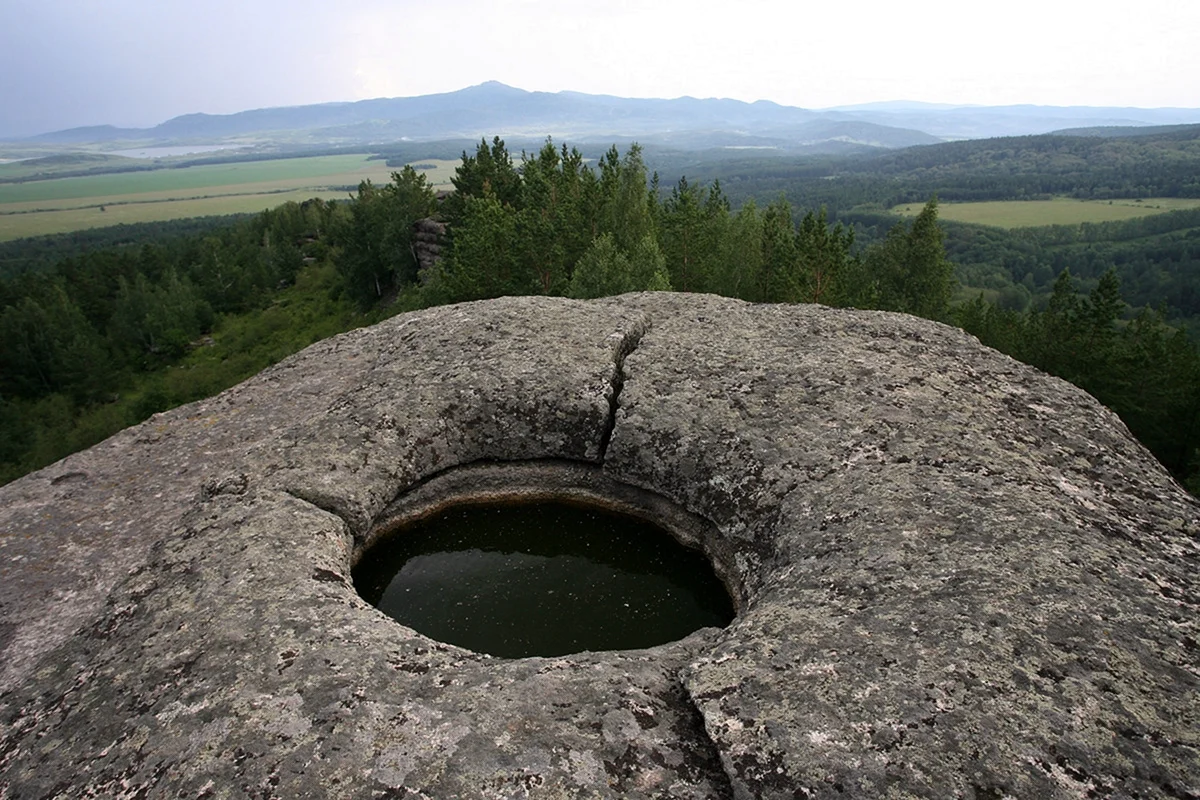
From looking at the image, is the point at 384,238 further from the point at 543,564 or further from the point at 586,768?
the point at 586,768

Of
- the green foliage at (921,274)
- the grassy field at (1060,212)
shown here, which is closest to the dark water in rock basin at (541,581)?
the green foliage at (921,274)

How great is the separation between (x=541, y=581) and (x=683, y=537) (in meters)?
3.33

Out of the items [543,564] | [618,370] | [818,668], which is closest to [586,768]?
[818,668]

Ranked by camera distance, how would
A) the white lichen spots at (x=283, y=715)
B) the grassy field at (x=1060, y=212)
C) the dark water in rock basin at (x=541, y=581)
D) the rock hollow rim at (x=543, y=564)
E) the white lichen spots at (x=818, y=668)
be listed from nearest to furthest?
the white lichen spots at (x=283, y=715)
the white lichen spots at (x=818, y=668)
the dark water in rock basin at (x=541, y=581)
the rock hollow rim at (x=543, y=564)
the grassy field at (x=1060, y=212)

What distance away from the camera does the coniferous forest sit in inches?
1133

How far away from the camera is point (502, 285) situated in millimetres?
34062

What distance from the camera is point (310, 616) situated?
9.09m

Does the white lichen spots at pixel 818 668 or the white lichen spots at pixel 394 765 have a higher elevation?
the white lichen spots at pixel 818 668

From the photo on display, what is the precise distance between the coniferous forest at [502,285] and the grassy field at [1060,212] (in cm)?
5040

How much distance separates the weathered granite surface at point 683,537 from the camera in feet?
21.6

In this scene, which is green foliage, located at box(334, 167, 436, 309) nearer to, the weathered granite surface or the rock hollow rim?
the weathered granite surface

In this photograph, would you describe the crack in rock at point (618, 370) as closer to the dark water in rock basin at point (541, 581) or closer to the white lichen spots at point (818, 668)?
the dark water in rock basin at point (541, 581)

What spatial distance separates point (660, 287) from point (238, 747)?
2357 cm

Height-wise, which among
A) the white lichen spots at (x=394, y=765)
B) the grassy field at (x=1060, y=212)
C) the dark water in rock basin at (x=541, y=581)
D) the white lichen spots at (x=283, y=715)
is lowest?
the grassy field at (x=1060, y=212)
